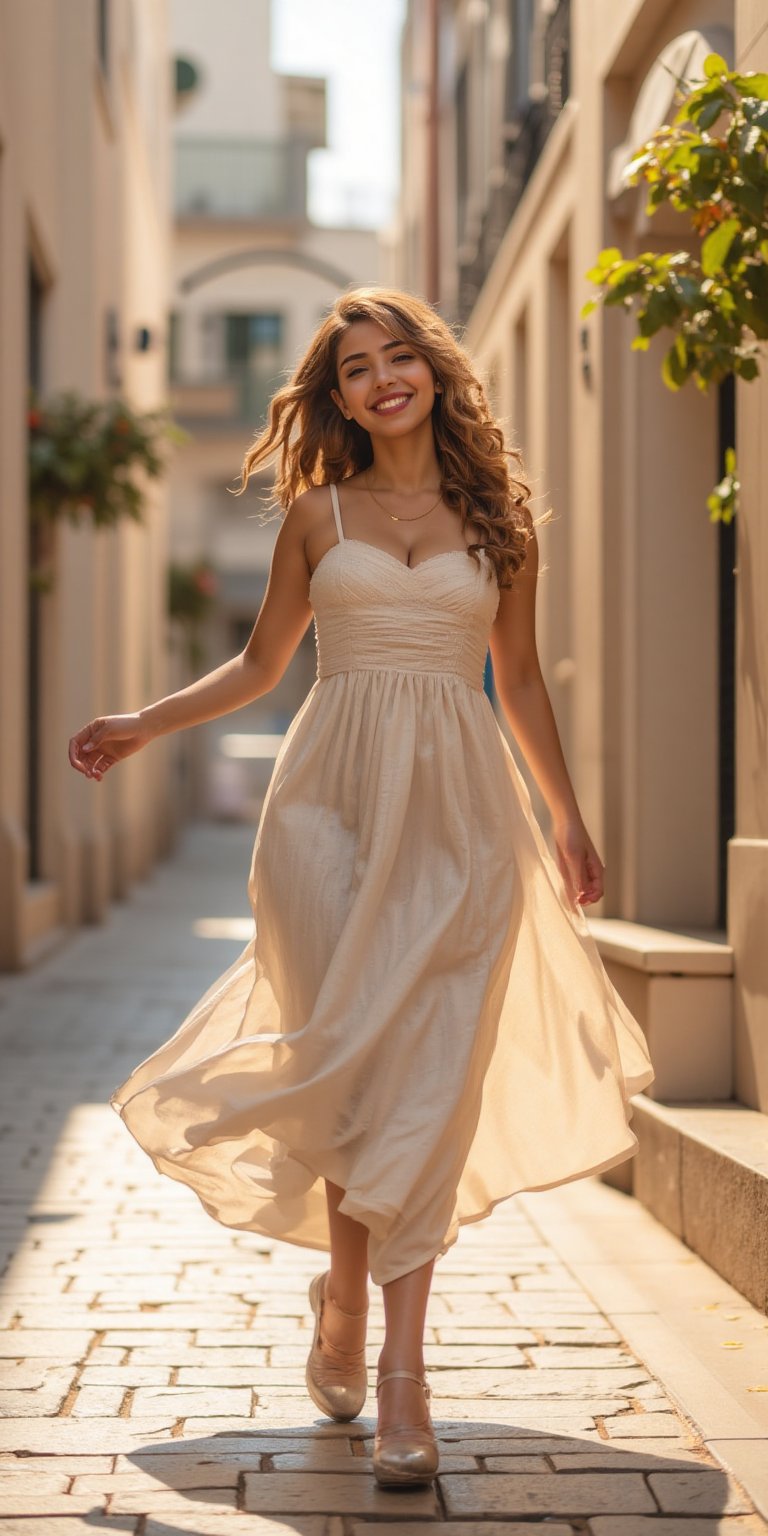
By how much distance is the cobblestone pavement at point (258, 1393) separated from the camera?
11.0 feet

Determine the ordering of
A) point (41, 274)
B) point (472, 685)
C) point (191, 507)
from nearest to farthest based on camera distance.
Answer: point (472, 685)
point (41, 274)
point (191, 507)

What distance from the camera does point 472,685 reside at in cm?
394

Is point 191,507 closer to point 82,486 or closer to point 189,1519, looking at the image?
point 82,486

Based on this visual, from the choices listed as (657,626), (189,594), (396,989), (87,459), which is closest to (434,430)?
(396,989)

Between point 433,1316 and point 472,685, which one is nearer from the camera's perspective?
point 472,685

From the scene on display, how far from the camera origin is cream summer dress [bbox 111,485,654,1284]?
3656 mm

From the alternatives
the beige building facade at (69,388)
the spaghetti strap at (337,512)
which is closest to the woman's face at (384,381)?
the spaghetti strap at (337,512)

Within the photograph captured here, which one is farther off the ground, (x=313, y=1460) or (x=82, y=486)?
(x=82, y=486)

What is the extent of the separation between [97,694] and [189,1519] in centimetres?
1363

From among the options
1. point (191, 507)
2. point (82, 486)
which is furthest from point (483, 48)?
point (191, 507)

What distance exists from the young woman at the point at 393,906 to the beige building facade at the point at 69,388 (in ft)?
24.9

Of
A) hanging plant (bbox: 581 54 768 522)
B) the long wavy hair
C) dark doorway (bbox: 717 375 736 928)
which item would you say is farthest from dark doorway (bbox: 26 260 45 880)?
the long wavy hair

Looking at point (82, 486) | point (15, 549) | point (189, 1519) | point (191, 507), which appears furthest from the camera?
point (191, 507)

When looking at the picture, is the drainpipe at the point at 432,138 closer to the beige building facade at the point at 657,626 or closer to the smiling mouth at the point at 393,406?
the beige building facade at the point at 657,626
